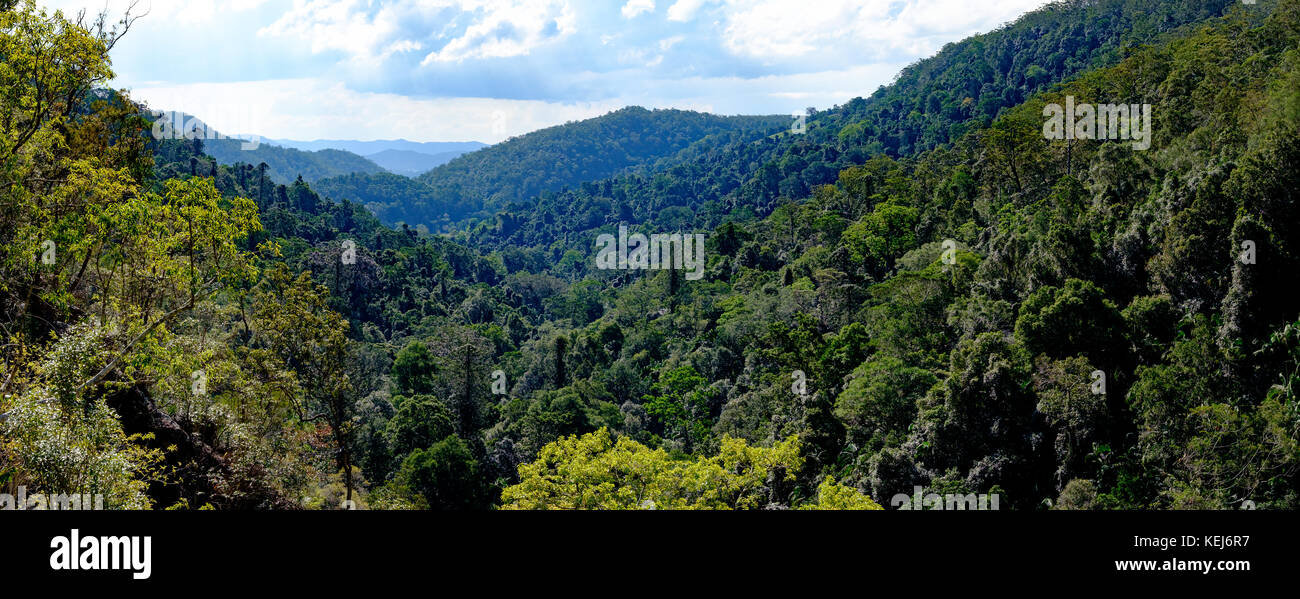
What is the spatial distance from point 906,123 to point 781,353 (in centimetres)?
9361

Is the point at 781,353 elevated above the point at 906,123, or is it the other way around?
the point at 906,123

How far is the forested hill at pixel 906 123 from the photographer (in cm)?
9972

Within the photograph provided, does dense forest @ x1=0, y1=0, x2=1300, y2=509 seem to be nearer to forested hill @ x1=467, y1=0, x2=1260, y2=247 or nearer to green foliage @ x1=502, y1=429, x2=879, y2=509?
green foliage @ x1=502, y1=429, x2=879, y2=509

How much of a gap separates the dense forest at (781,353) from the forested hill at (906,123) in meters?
40.8

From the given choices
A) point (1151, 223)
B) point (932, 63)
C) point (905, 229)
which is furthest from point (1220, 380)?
point (932, 63)

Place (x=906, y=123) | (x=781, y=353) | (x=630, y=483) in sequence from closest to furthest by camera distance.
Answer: (x=630, y=483) < (x=781, y=353) < (x=906, y=123)

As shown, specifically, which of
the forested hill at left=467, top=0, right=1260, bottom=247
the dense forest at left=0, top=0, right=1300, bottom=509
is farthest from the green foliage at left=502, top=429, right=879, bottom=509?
the forested hill at left=467, top=0, right=1260, bottom=247

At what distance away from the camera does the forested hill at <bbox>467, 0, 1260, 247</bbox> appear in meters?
99.7

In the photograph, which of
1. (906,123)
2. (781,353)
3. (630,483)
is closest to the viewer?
(630,483)

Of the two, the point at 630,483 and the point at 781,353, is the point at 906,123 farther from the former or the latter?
the point at 630,483

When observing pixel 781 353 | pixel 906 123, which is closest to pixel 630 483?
pixel 781 353

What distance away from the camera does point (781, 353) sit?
33438mm

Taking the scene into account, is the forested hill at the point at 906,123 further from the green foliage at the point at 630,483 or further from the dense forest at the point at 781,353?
the green foliage at the point at 630,483

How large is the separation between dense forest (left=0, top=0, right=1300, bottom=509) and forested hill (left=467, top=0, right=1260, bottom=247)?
40.8m
